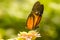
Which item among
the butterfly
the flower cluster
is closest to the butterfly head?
the butterfly

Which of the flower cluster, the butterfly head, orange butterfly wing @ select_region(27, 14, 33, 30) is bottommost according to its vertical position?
the flower cluster

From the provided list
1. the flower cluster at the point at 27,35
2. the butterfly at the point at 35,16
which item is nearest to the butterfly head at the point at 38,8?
the butterfly at the point at 35,16

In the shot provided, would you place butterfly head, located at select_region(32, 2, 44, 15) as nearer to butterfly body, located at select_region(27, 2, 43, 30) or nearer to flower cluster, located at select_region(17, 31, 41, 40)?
butterfly body, located at select_region(27, 2, 43, 30)

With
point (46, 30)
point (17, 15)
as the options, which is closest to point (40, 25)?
point (46, 30)

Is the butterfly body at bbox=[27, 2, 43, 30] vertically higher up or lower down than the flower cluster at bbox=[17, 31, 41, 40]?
higher up

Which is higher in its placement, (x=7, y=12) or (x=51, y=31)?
(x=7, y=12)

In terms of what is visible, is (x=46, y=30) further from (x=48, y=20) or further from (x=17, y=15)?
(x=17, y=15)
